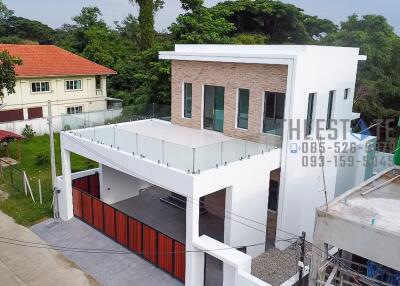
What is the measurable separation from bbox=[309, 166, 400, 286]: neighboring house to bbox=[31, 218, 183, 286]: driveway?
188 inches

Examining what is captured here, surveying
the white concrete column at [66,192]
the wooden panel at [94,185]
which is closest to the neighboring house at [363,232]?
the white concrete column at [66,192]

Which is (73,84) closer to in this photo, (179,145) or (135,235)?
(135,235)

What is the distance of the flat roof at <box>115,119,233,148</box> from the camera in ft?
45.8

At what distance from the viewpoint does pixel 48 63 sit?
31625 mm

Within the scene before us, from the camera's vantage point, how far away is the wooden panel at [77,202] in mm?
15402

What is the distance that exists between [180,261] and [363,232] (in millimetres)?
5639

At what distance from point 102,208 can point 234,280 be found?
6293 mm

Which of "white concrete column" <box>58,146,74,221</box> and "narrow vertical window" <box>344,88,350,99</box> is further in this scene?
"narrow vertical window" <box>344,88,350,99</box>

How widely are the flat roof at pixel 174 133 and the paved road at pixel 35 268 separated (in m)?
5.21

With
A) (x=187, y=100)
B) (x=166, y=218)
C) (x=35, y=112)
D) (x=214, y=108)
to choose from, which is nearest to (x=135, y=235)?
(x=166, y=218)

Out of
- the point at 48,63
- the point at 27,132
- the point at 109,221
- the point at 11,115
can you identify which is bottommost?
the point at 109,221

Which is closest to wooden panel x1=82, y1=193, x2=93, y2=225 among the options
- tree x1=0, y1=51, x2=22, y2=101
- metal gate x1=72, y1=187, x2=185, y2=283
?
metal gate x1=72, y1=187, x2=185, y2=283

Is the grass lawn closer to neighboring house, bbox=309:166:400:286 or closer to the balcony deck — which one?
the balcony deck

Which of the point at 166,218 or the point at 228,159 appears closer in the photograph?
the point at 228,159
